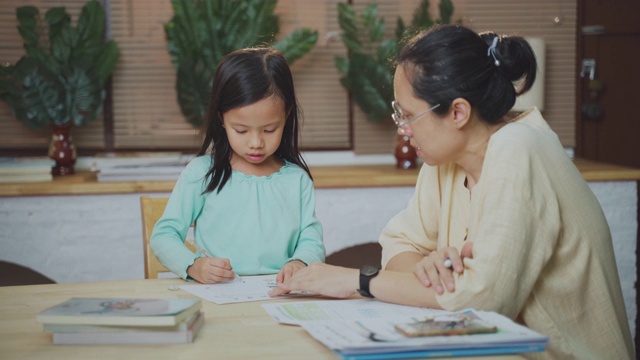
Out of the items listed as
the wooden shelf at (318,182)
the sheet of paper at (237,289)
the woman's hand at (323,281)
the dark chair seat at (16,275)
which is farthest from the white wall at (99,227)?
the woman's hand at (323,281)

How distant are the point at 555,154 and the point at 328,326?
587 millimetres

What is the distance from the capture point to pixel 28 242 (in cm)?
350

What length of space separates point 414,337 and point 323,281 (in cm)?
46

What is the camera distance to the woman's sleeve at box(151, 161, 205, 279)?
201 cm

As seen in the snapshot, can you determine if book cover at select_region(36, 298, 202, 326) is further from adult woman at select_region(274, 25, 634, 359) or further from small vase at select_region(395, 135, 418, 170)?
small vase at select_region(395, 135, 418, 170)

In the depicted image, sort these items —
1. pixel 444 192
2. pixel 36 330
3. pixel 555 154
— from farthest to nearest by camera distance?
pixel 444 192 < pixel 555 154 < pixel 36 330

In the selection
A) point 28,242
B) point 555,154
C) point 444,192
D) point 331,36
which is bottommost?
point 28,242

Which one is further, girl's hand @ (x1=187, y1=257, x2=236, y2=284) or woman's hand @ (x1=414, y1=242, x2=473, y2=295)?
girl's hand @ (x1=187, y1=257, x2=236, y2=284)

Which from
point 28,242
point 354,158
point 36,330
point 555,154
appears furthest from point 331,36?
point 36,330

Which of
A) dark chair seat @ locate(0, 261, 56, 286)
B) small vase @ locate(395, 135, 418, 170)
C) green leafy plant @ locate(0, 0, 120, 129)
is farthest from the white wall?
dark chair seat @ locate(0, 261, 56, 286)

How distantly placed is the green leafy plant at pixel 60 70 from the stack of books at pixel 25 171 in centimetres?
27

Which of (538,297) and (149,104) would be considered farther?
(149,104)

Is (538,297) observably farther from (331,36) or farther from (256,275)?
(331,36)

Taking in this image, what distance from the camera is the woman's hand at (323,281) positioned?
170 centimetres
